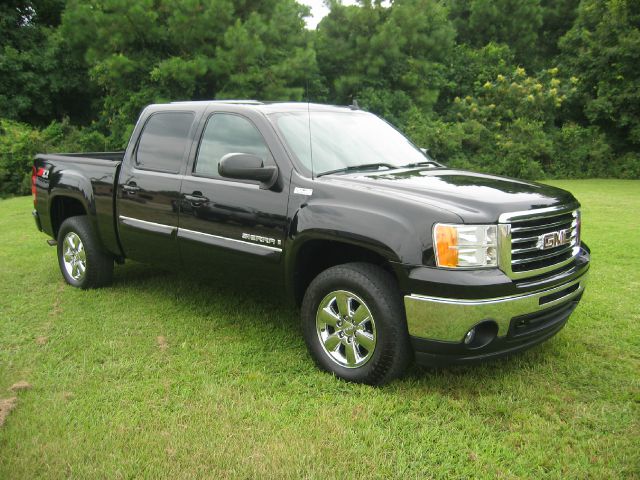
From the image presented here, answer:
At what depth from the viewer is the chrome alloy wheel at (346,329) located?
3.48 meters

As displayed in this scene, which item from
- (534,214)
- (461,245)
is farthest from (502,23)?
(461,245)

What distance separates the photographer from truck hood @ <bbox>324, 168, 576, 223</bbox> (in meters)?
3.24

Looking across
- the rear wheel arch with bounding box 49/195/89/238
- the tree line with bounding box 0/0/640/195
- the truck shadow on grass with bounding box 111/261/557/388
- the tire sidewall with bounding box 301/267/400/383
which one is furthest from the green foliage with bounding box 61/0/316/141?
the tire sidewall with bounding box 301/267/400/383

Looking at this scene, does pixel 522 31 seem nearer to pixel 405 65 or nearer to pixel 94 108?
pixel 405 65

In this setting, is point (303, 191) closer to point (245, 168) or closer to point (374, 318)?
point (245, 168)

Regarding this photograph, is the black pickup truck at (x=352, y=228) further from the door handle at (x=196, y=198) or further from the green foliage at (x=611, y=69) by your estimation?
the green foliage at (x=611, y=69)

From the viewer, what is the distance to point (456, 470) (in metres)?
2.71

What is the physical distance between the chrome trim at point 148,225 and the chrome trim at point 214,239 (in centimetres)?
13

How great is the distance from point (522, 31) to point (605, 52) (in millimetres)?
4975

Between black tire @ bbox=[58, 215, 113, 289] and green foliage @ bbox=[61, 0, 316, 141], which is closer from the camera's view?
black tire @ bbox=[58, 215, 113, 289]

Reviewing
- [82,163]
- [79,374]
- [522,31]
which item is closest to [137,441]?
Result: [79,374]

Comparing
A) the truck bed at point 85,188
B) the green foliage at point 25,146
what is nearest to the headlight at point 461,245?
the truck bed at point 85,188

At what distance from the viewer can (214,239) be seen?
4246 millimetres

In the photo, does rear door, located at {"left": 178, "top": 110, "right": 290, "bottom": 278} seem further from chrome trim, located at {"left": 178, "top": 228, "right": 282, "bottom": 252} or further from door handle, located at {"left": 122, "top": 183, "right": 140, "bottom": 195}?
door handle, located at {"left": 122, "top": 183, "right": 140, "bottom": 195}
